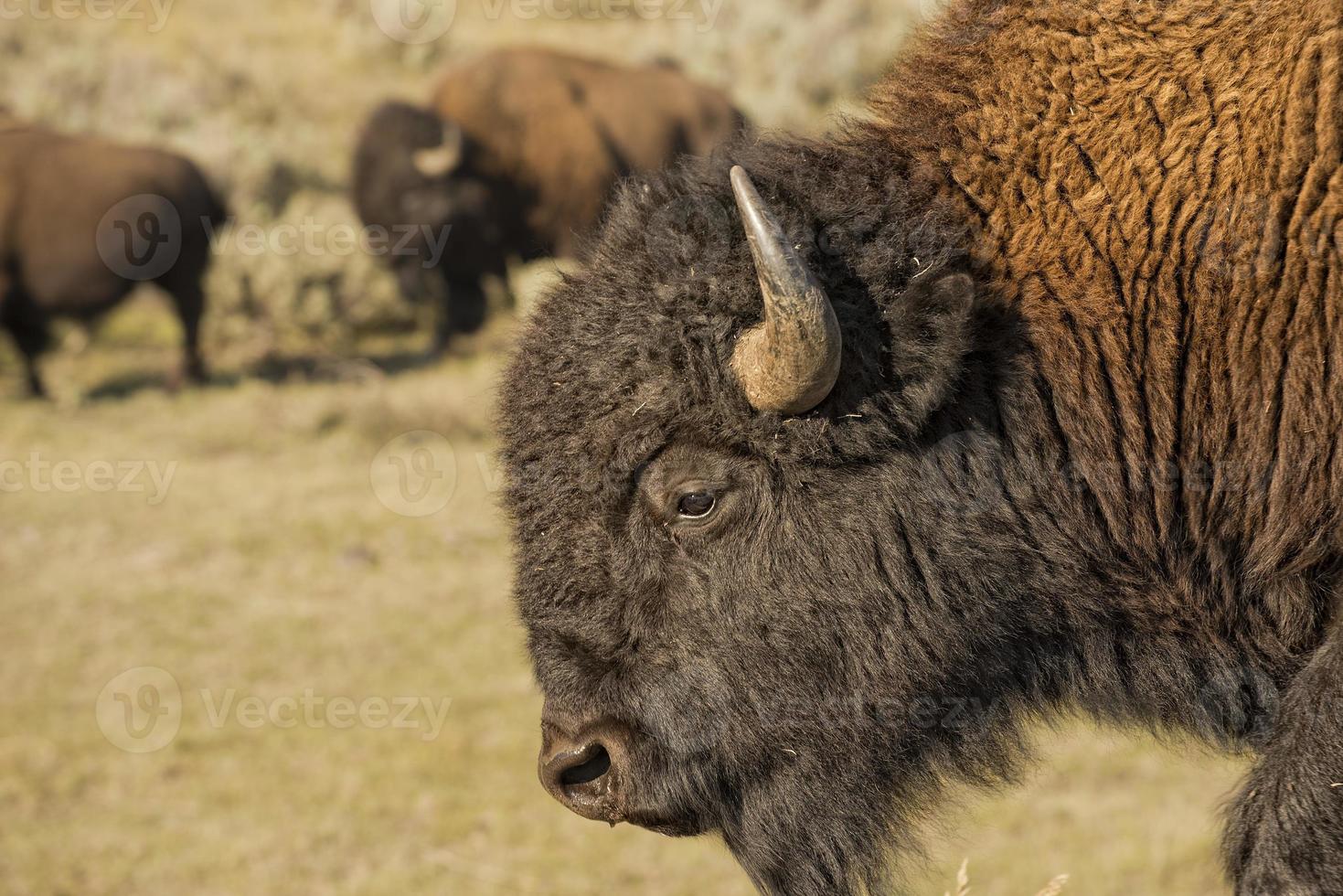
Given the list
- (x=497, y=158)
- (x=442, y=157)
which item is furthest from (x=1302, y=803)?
(x=497, y=158)

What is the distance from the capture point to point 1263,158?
2600mm

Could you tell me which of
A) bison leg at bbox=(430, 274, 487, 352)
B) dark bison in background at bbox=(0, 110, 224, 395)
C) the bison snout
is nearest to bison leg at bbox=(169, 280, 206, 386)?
dark bison in background at bbox=(0, 110, 224, 395)

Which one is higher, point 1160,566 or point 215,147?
point 1160,566

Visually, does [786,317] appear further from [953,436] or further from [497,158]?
[497,158]

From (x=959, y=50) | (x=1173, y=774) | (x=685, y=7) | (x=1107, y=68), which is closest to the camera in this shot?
(x=1107, y=68)

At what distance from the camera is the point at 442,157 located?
48.4 ft

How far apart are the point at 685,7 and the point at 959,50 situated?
23200 millimetres

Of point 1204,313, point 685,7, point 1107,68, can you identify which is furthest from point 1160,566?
point 685,7

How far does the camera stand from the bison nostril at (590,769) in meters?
2.89

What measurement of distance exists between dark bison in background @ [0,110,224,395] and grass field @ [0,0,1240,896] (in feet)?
2.72

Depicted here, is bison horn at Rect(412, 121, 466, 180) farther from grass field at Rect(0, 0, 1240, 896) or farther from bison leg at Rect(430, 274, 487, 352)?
grass field at Rect(0, 0, 1240, 896)

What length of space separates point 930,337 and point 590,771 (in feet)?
3.81

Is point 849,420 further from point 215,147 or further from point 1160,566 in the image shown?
point 215,147

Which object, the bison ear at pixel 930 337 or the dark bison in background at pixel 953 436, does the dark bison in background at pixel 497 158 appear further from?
the bison ear at pixel 930 337
